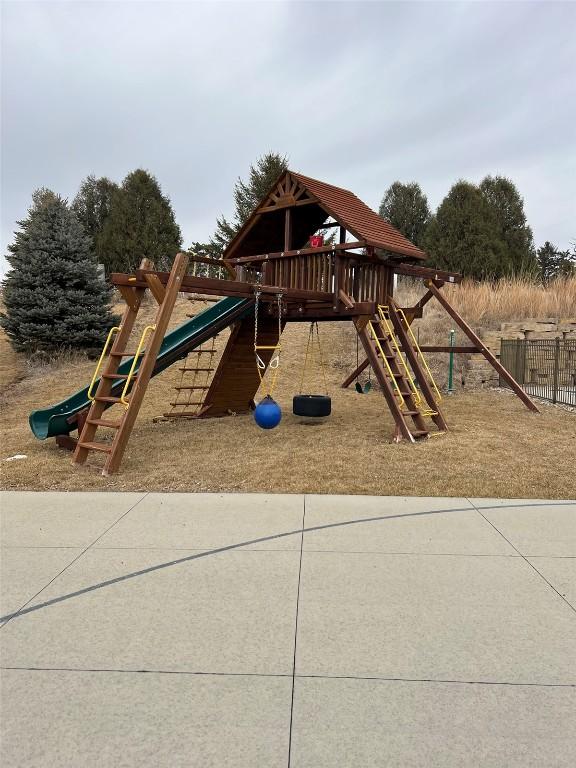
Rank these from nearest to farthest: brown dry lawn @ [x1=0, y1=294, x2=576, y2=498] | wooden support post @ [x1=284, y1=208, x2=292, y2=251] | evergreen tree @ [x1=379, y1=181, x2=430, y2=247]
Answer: brown dry lawn @ [x1=0, y1=294, x2=576, y2=498] → wooden support post @ [x1=284, y1=208, x2=292, y2=251] → evergreen tree @ [x1=379, y1=181, x2=430, y2=247]

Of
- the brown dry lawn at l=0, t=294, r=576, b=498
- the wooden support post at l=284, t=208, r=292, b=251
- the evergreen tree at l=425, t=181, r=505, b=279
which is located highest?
the evergreen tree at l=425, t=181, r=505, b=279

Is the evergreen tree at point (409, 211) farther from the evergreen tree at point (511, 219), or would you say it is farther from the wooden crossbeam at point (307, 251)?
the wooden crossbeam at point (307, 251)

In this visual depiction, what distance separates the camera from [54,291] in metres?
18.7

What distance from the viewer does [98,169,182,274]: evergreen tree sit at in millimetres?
33594

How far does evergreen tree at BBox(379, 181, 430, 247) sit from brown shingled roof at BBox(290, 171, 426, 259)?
27.8m

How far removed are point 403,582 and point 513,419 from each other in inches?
341

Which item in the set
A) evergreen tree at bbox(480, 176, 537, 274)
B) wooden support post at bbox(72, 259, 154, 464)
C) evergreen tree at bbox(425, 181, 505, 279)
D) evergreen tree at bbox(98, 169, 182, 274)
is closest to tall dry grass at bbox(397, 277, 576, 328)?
evergreen tree at bbox(425, 181, 505, 279)

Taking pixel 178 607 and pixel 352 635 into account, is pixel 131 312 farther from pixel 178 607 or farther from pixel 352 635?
pixel 352 635

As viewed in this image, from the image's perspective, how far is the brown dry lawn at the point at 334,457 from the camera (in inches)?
262

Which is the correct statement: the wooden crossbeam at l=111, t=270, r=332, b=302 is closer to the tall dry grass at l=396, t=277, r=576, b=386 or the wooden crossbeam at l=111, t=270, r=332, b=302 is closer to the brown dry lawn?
the brown dry lawn

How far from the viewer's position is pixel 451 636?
3.18 metres

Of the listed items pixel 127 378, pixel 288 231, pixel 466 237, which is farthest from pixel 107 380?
pixel 466 237

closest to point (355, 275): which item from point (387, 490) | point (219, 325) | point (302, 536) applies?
point (219, 325)

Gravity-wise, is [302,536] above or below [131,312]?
below
